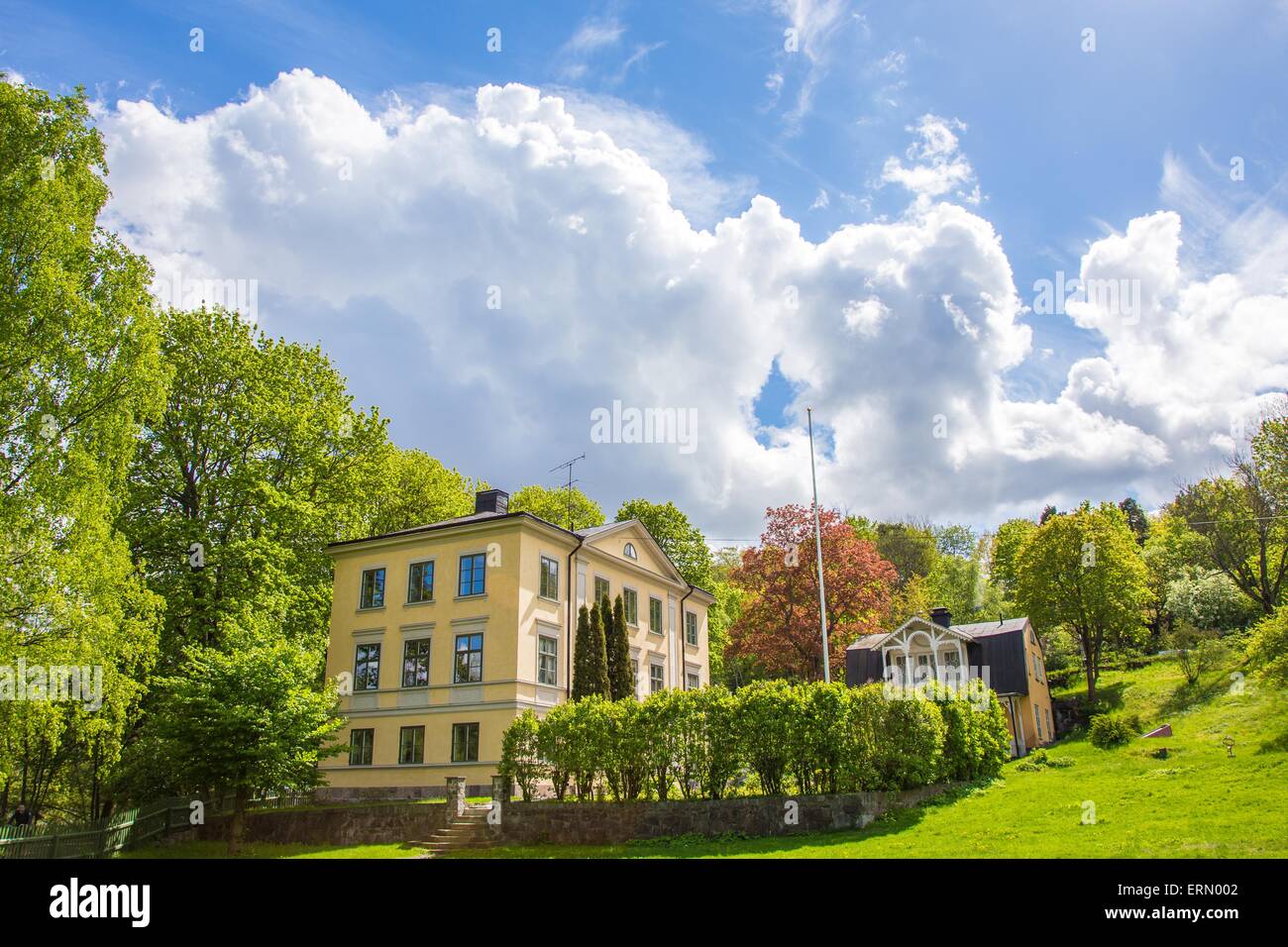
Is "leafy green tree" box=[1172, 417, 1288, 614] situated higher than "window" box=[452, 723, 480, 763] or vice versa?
"leafy green tree" box=[1172, 417, 1288, 614]

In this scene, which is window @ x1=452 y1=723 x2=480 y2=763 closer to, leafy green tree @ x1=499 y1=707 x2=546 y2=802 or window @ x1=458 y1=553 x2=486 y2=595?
window @ x1=458 y1=553 x2=486 y2=595

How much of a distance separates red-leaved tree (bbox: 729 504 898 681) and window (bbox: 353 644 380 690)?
1914 centimetres

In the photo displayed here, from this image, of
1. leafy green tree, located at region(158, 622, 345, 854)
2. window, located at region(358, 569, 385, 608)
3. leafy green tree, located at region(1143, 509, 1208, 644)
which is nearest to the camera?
leafy green tree, located at region(158, 622, 345, 854)

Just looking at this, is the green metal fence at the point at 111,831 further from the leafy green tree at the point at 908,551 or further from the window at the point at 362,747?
the leafy green tree at the point at 908,551

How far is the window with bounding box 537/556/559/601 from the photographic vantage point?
30462mm

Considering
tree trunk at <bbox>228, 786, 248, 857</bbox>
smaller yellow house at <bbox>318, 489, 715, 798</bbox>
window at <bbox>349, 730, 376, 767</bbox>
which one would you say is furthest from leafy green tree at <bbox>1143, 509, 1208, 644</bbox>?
tree trunk at <bbox>228, 786, 248, 857</bbox>

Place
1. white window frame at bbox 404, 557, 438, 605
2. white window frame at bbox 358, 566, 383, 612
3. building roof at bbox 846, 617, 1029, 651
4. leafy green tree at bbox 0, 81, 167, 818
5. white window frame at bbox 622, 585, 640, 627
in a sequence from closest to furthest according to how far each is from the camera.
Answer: leafy green tree at bbox 0, 81, 167, 818, white window frame at bbox 404, 557, 438, 605, white window frame at bbox 358, 566, 383, 612, white window frame at bbox 622, 585, 640, 627, building roof at bbox 846, 617, 1029, 651

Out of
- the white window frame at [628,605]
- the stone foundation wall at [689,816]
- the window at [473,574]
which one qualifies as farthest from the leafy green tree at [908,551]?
the stone foundation wall at [689,816]

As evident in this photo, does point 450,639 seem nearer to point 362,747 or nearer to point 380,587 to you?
point 380,587

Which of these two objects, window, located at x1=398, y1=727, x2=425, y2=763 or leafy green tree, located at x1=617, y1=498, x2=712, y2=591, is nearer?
window, located at x1=398, y1=727, x2=425, y2=763

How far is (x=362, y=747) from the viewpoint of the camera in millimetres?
30078

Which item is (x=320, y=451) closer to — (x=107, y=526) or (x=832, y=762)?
(x=107, y=526)

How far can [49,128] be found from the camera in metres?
20.2
